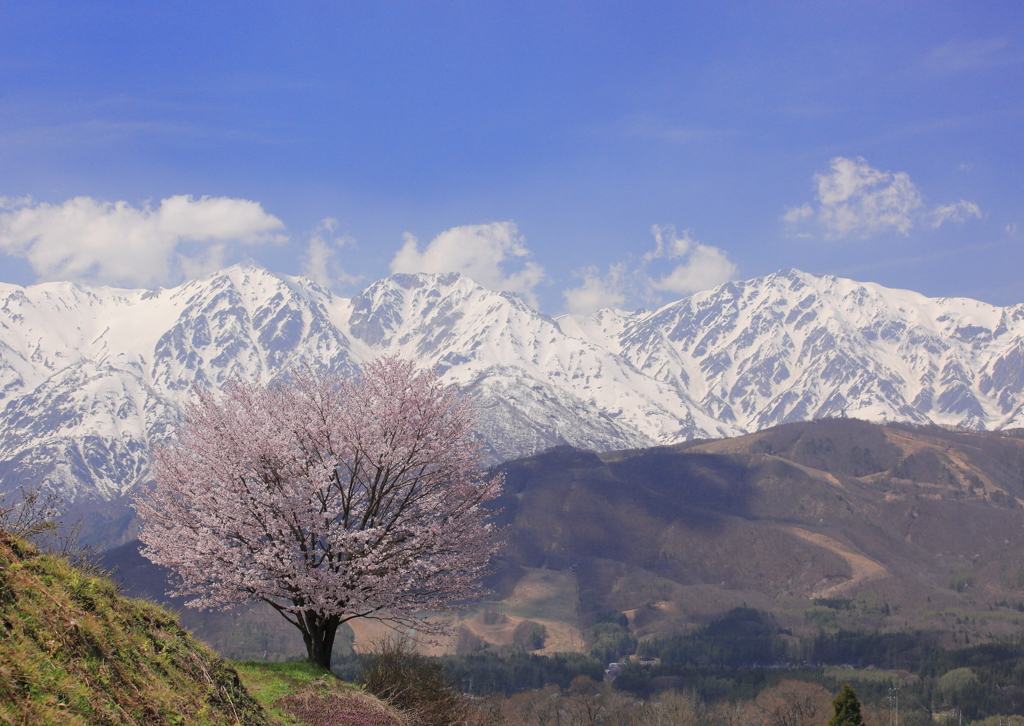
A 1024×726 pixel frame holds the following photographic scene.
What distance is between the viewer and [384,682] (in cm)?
2380

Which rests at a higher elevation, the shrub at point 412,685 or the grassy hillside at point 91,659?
the grassy hillside at point 91,659

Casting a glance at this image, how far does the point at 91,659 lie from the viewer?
12.7m

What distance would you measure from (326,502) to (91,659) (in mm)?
10798

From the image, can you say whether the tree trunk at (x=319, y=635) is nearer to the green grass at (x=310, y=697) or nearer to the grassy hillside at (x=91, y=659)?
the green grass at (x=310, y=697)

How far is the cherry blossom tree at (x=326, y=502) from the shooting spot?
72.5 ft

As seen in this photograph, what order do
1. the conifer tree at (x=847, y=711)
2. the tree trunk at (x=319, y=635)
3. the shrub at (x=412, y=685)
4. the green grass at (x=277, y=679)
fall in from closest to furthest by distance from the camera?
the green grass at (x=277, y=679), the shrub at (x=412, y=685), the tree trunk at (x=319, y=635), the conifer tree at (x=847, y=711)

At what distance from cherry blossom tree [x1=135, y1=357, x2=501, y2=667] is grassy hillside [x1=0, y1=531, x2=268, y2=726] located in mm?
5608

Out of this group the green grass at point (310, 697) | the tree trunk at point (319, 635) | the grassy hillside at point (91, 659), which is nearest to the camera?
the grassy hillside at point (91, 659)

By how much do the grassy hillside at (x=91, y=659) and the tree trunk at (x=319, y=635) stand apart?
714cm

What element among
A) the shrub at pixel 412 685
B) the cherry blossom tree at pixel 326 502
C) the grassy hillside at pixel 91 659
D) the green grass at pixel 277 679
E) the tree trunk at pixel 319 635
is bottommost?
the shrub at pixel 412 685

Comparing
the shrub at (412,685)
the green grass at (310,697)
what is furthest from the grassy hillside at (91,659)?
the shrub at (412,685)

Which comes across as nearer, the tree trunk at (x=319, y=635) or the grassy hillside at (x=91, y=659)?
the grassy hillside at (x=91, y=659)

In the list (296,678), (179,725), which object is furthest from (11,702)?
(296,678)

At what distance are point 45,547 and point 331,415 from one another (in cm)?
854
